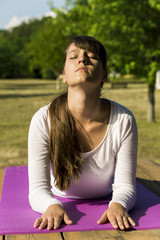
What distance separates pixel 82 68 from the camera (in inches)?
96.2

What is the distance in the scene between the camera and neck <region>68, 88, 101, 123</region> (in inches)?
100

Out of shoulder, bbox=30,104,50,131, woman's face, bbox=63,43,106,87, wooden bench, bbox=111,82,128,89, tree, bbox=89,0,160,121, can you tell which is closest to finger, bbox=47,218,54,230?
shoulder, bbox=30,104,50,131

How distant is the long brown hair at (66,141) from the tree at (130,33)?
7440 mm

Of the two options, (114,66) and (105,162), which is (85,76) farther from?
(114,66)

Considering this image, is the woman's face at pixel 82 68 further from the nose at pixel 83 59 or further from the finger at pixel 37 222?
the finger at pixel 37 222

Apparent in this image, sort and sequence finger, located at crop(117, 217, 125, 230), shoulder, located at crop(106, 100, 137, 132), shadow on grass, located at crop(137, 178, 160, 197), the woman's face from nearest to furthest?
finger, located at crop(117, 217, 125, 230)
the woman's face
shoulder, located at crop(106, 100, 137, 132)
shadow on grass, located at crop(137, 178, 160, 197)

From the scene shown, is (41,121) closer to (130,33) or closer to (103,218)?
(103,218)

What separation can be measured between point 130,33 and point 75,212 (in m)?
8.42

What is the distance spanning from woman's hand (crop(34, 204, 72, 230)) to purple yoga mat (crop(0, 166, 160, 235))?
0.11ft

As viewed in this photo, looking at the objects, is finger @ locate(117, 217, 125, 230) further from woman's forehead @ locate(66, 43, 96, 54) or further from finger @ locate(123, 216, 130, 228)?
woman's forehead @ locate(66, 43, 96, 54)

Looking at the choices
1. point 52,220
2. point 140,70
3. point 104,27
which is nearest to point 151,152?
point 140,70

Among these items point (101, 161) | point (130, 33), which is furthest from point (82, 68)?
point (130, 33)

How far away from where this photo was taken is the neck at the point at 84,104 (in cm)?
255

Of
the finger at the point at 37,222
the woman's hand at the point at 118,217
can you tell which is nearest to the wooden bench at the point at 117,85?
the woman's hand at the point at 118,217
